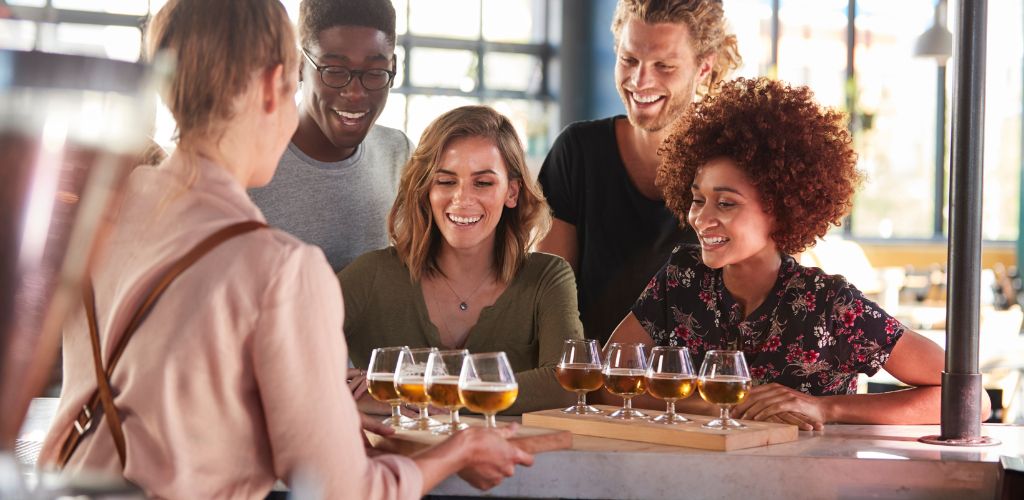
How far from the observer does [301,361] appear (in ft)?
4.57

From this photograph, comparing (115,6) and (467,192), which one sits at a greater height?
(115,6)

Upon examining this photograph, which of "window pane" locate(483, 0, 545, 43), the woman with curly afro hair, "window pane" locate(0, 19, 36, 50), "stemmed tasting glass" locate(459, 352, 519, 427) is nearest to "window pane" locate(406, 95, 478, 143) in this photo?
"window pane" locate(483, 0, 545, 43)

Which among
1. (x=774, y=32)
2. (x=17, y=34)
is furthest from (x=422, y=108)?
(x=17, y=34)

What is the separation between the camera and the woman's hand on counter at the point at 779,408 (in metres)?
2.20

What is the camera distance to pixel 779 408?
7.22ft

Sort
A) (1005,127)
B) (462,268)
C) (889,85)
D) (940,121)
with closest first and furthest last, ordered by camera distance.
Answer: (462,268) → (1005,127) → (889,85) → (940,121)

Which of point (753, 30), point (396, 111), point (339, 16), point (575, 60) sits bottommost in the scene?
point (339, 16)

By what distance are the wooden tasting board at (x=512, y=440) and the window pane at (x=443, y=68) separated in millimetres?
9434

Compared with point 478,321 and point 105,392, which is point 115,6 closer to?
point 478,321

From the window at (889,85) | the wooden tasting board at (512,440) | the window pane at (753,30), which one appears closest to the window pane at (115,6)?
the window pane at (753,30)

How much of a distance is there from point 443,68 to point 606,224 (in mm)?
8432

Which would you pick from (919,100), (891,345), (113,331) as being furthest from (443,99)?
(113,331)

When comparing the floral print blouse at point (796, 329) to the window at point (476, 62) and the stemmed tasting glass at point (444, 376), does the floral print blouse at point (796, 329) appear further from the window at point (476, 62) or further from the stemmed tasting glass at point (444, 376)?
the window at point (476, 62)

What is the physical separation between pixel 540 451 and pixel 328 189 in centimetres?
135
